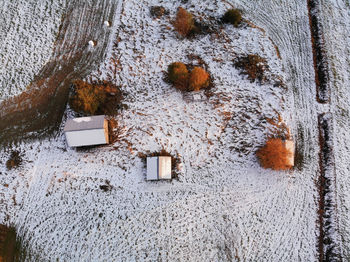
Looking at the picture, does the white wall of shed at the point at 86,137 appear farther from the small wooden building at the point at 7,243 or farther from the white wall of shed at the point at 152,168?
the small wooden building at the point at 7,243

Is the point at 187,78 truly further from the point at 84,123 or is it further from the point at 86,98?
the point at 84,123

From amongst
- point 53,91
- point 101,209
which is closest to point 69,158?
point 101,209

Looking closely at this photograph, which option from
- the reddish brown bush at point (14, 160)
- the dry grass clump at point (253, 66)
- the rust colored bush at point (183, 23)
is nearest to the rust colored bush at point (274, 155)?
the dry grass clump at point (253, 66)

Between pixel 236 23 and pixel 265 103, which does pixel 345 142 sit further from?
pixel 236 23

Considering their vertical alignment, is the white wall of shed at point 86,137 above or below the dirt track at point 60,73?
below

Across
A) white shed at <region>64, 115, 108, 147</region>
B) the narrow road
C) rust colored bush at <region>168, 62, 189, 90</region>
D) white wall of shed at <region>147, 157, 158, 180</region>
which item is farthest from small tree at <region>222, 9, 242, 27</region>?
white wall of shed at <region>147, 157, 158, 180</region>
